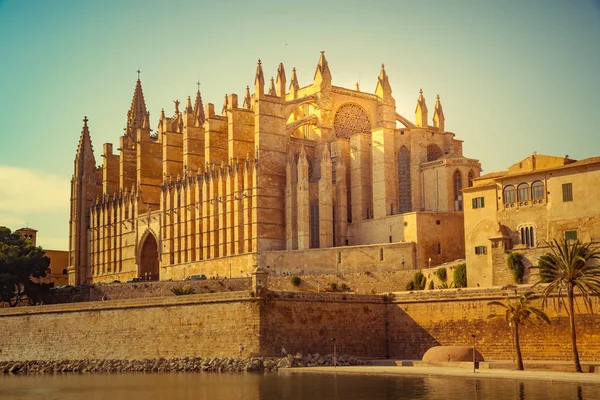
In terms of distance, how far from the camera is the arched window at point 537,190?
4412 cm

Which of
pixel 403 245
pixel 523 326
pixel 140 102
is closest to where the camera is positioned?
pixel 523 326

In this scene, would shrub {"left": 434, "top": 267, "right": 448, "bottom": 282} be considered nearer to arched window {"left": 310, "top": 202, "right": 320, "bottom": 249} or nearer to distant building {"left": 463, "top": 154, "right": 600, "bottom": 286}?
distant building {"left": 463, "top": 154, "right": 600, "bottom": 286}

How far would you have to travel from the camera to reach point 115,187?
79188 mm

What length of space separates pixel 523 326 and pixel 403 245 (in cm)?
1419

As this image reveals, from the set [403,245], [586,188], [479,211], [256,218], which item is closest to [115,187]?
[256,218]

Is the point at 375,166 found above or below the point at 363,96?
below

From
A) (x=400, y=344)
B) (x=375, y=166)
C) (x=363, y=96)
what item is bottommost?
(x=400, y=344)

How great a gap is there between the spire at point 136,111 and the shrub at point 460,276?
45.2 metres

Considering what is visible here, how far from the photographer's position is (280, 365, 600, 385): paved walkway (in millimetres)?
33500

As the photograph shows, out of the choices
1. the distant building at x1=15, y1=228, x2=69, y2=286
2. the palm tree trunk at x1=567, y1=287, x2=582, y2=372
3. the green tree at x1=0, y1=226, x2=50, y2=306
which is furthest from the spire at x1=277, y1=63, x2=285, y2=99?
the palm tree trunk at x1=567, y1=287, x2=582, y2=372

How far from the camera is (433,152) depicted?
5988 centimetres

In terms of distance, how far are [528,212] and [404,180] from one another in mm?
15036

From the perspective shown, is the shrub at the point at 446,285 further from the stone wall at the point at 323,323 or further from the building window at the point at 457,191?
the building window at the point at 457,191

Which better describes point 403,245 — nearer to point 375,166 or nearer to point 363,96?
point 375,166
